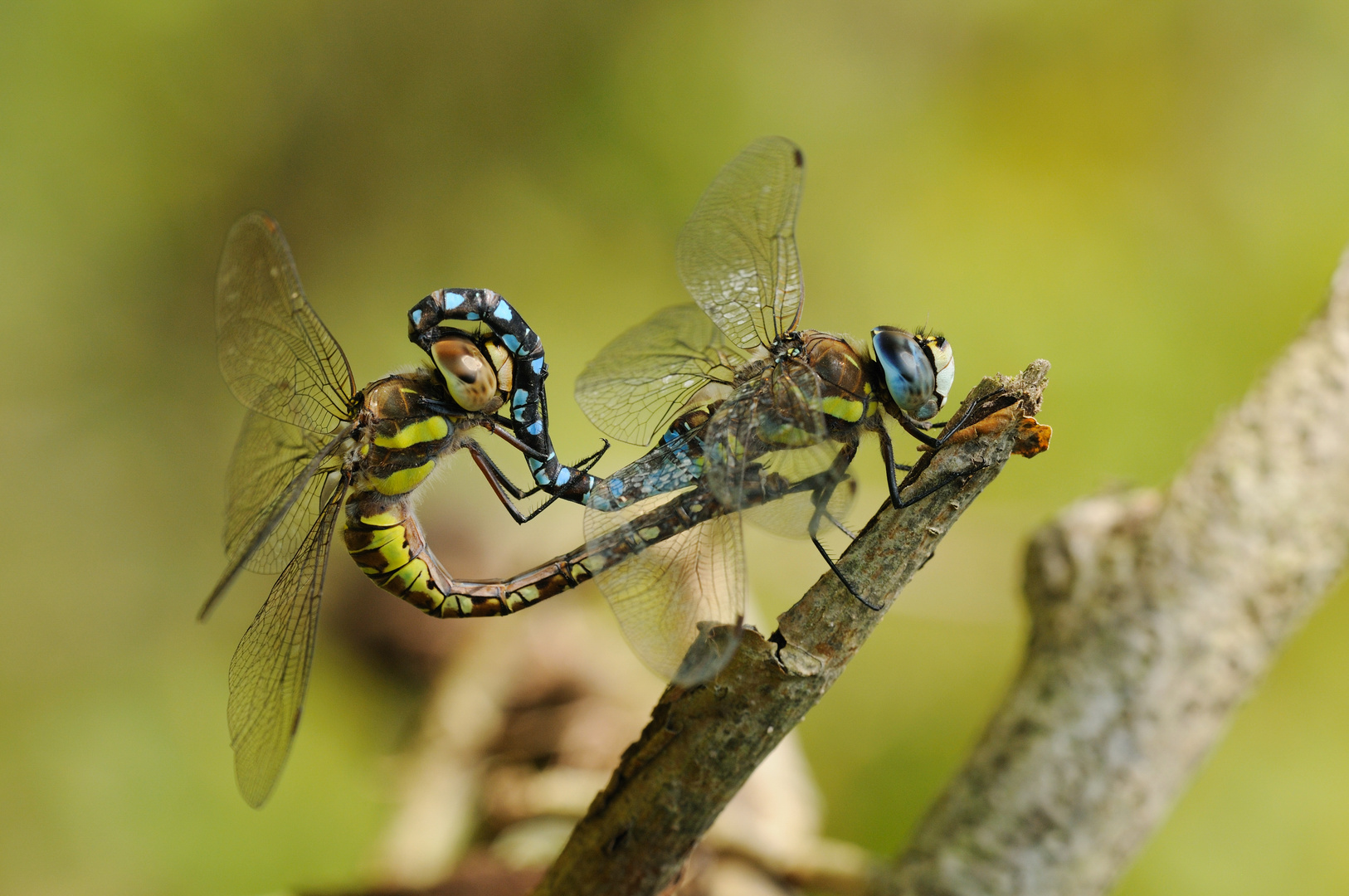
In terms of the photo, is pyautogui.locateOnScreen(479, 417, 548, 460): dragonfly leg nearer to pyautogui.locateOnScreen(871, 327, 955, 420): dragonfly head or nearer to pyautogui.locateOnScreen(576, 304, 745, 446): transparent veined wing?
pyautogui.locateOnScreen(576, 304, 745, 446): transparent veined wing

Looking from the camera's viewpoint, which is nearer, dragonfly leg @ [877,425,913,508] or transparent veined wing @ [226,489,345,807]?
dragonfly leg @ [877,425,913,508]

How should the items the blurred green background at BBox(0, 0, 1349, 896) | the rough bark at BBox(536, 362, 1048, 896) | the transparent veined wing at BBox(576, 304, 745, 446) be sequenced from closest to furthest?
1. the rough bark at BBox(536, 362, 1048, 896)
2. the transparent veined wing at BBox(576, 304, 745, 446)
3. the blurred green background at BBox(0, 0, 1349, 896)

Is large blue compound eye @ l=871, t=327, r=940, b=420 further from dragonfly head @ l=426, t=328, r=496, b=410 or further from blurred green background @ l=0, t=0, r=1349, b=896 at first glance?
blurred green background @ l=0, t=0, r=1349, b=896

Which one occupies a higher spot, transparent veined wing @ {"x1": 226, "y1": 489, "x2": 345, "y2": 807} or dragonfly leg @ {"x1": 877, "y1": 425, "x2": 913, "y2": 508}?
dragonfly leg @ {"x1": 877, "y1": 425, "x2": 913, "y2": 508}

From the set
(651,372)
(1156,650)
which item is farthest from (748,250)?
(1156,650)

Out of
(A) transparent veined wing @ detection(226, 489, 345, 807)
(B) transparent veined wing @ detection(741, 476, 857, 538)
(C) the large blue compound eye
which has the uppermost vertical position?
(C) the large blue compound eye

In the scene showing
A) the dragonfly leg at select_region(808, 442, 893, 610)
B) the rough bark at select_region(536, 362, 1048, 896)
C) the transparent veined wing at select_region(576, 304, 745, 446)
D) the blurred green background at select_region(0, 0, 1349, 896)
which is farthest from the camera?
the blurred green background at select_region(0, 0, 1349, 896)

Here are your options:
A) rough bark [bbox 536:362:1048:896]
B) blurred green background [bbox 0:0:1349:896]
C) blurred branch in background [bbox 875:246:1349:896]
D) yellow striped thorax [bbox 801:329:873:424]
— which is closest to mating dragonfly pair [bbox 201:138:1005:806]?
yellow striped thorax [bbox 801:329:873:424]
